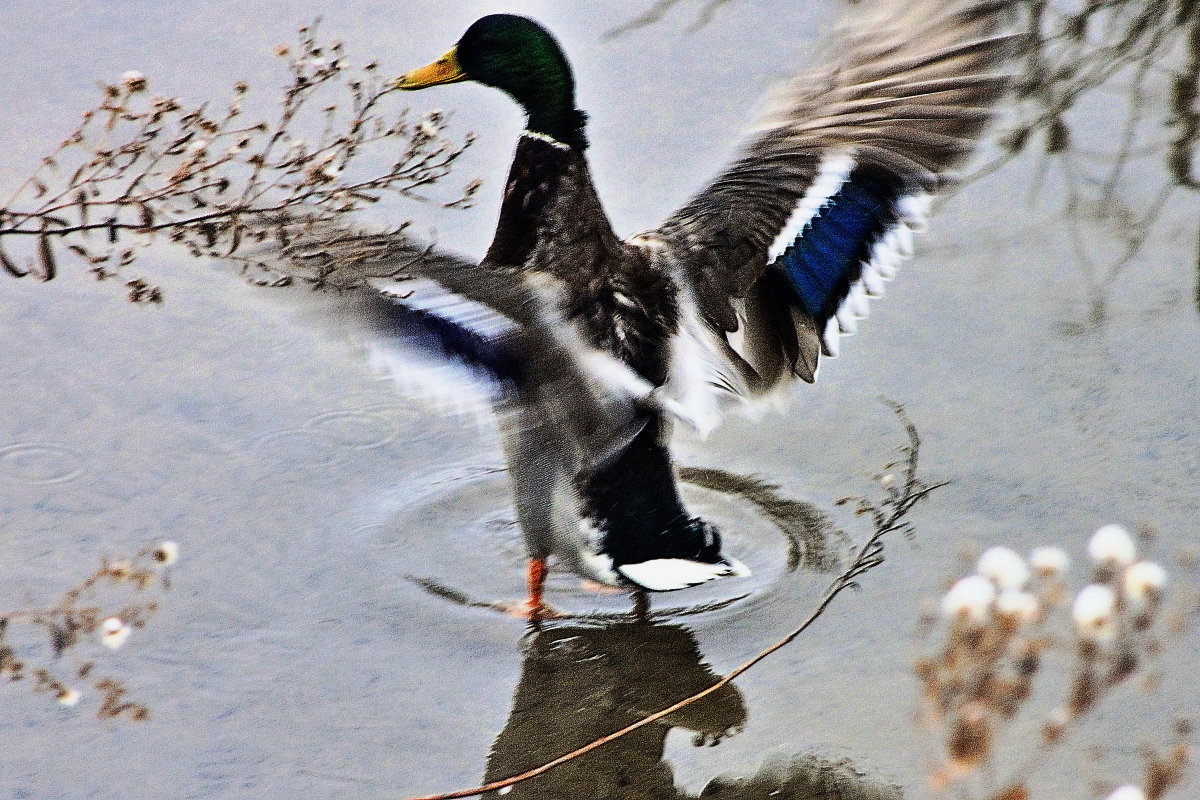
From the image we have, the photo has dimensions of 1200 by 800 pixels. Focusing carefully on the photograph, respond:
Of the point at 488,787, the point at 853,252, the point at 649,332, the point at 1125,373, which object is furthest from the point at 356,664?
the point at 1125,373

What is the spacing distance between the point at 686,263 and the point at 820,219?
0.32 m

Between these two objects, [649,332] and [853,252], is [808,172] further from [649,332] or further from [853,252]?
[649,332]

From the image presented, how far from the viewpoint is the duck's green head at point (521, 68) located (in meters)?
3.53

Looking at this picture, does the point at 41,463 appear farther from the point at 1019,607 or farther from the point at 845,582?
the point at 1019,607

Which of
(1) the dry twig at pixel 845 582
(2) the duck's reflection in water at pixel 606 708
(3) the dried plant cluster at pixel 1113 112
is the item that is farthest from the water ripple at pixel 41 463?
(3) the dried plant cluster at pixel 1113 112

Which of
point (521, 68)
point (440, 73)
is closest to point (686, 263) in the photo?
point (521, 68)

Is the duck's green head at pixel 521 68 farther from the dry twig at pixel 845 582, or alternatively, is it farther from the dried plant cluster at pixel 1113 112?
the dried plant cluster at pixel 1113 112

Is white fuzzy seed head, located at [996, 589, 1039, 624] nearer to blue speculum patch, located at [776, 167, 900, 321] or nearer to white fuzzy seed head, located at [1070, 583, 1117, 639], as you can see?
white fuzzy seed head, located at [1070, 583, 1117, 639]

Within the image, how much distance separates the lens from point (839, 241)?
3.37 meters

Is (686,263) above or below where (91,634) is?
above

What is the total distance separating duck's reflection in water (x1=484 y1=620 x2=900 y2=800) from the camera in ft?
9.47

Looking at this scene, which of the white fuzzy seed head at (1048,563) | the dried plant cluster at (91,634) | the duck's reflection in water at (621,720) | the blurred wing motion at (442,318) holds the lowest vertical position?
the duck's reflection in water at (621,720)

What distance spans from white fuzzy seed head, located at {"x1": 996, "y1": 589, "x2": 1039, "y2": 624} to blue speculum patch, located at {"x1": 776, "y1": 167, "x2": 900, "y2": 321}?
145cm

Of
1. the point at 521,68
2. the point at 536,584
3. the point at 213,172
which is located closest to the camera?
the point at 536,584
